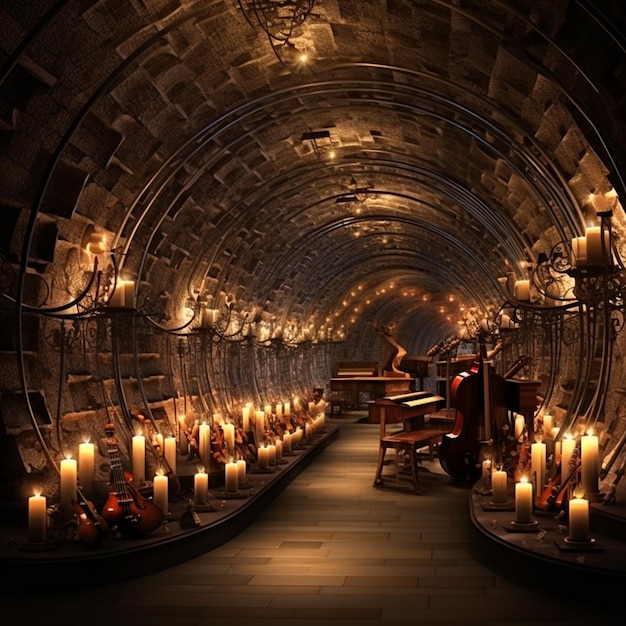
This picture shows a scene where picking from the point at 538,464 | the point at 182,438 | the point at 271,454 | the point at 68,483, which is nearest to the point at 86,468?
the point at 68,483

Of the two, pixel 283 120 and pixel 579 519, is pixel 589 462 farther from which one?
pixel 283 120

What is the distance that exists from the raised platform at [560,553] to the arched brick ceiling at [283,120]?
2.56 m

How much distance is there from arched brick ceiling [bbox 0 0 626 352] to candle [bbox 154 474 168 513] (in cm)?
232

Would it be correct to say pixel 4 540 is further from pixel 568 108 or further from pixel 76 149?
pixel 568 108

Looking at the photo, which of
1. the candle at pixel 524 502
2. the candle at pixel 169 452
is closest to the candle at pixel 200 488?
the candle at pixel 169 452

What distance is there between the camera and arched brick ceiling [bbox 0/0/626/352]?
730 cm

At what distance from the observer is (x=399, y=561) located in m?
7.26

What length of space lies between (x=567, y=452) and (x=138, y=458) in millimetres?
3840

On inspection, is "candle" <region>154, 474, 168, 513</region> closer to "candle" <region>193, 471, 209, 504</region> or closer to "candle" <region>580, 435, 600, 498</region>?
"candle" <region>193, 471, 209, 504</region>

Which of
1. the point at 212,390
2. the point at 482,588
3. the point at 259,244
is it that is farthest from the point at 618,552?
the point at 259,244

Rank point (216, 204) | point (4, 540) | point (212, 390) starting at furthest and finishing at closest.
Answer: point (212, 390) < point (216, 204) < point (4, 540)

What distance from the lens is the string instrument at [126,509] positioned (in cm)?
684

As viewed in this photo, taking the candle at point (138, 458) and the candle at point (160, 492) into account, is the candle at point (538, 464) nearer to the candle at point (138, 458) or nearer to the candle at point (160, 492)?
the candle at point (160, 492)

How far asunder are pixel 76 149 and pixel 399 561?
5.12m
